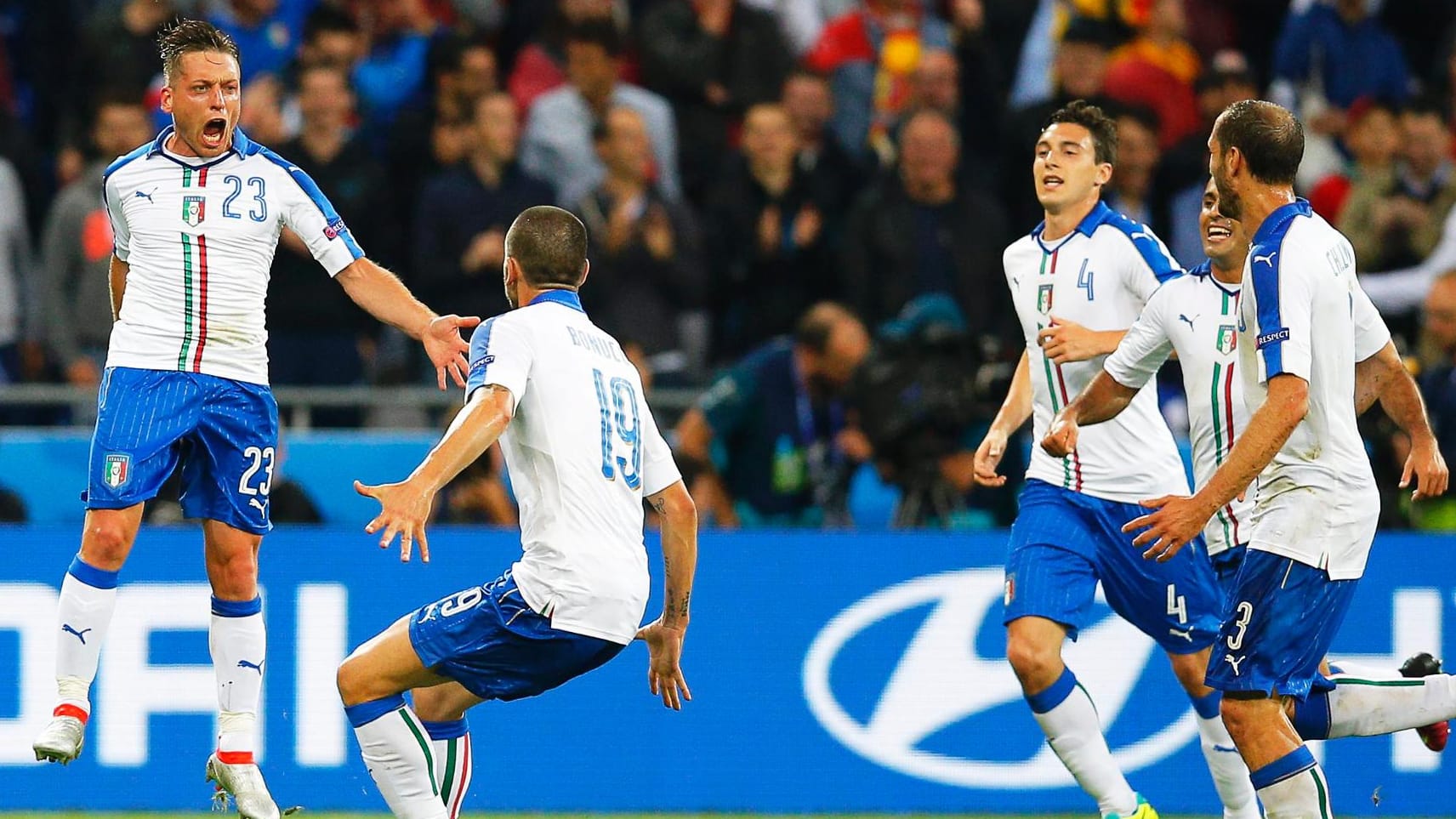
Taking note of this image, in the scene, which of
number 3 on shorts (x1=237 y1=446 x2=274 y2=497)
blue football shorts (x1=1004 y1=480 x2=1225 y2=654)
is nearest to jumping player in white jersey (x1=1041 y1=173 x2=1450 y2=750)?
blue football shorts (x1=1004 y1=480 x2=1225 y2=654)

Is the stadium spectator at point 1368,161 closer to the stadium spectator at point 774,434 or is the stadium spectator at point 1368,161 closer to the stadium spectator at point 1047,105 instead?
the stadium spectator at point 1047,105

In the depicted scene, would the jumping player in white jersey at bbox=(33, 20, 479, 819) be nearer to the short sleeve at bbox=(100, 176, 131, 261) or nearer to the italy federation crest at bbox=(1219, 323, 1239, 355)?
the short sleeve at bbox=(100, 176, 131, 261)

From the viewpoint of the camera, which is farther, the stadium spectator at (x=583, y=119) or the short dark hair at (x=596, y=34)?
the short dark hair at (x=596, y=34)

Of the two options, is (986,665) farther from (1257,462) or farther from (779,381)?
(1257,462)

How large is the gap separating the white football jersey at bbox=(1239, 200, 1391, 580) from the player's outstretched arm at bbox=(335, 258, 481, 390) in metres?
2.72

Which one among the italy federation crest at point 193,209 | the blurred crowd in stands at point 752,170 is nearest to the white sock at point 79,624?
the italy federation crest at point 193,209

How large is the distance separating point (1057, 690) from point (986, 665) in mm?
1830

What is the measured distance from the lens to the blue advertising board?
9383mm

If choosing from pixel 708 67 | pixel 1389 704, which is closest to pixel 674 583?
pixel 1389 704

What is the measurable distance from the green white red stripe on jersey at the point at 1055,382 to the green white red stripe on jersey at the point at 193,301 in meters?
3.13

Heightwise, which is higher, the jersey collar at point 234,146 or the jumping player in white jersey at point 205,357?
the jersey collar at point 234,146

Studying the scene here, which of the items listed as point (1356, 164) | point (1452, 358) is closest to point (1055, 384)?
point (1452, 358)

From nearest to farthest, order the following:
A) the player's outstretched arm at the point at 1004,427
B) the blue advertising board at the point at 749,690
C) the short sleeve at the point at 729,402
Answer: the player's outstretched arm at the point at 1004,427 < the blue advertising board at the point at 749,690 < the short sleeve at the point at 729,402

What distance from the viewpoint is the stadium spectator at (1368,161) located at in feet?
39.7
